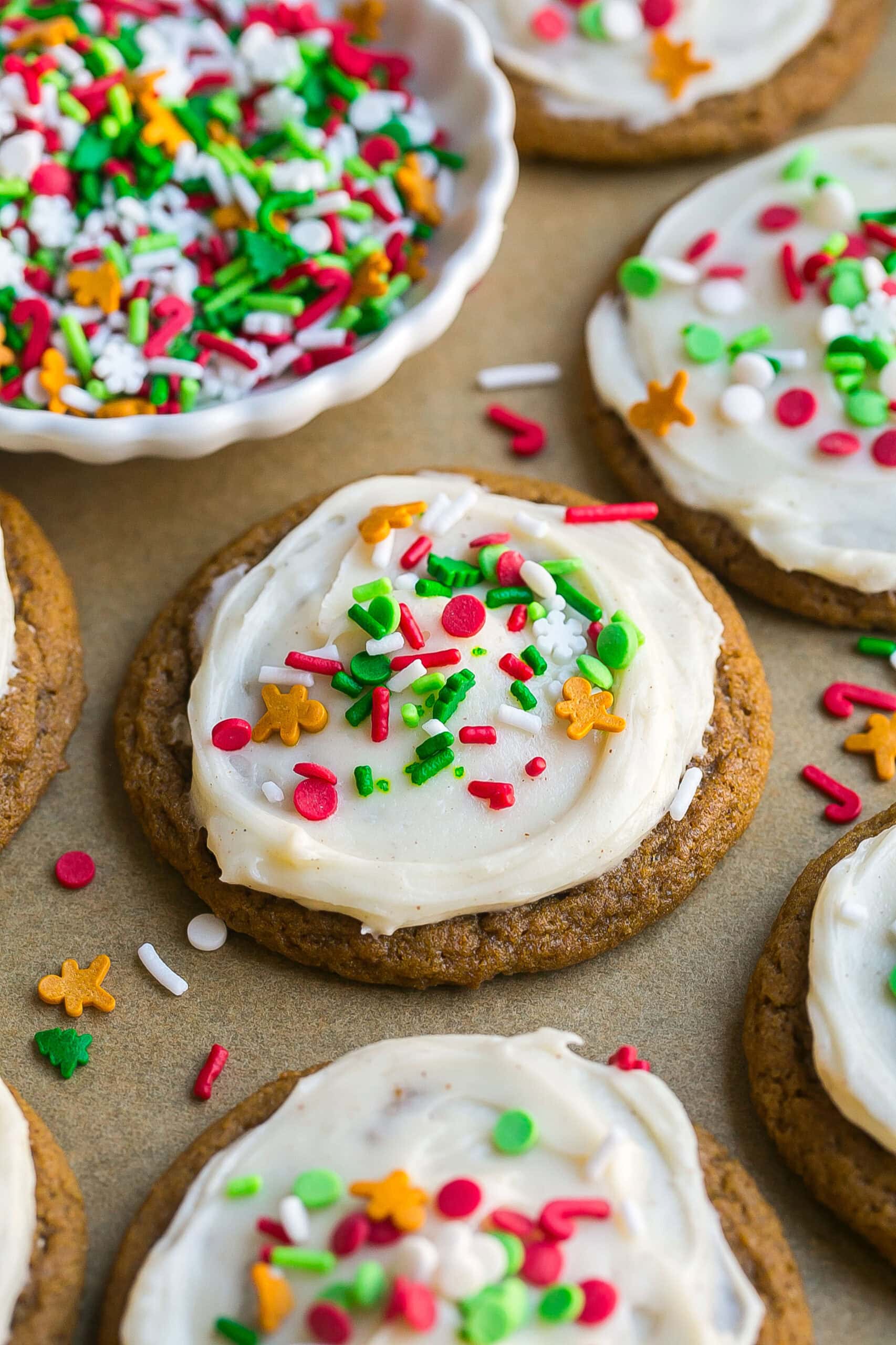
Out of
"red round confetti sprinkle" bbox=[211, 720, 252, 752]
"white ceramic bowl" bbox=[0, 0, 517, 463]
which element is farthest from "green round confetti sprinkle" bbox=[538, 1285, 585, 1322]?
"white ceramic bowl" bbox=[0, 0, 517, 463]

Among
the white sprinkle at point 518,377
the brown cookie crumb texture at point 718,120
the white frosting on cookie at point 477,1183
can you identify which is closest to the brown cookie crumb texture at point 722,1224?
the white frosting on cookie at point 477,1183

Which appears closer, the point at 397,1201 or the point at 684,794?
the point at 397,1201

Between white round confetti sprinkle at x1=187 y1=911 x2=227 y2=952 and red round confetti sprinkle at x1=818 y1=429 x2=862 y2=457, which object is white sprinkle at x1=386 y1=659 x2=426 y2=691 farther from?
red round confetti sprinkle at x1=818 y1=429 x2=862 y2=457

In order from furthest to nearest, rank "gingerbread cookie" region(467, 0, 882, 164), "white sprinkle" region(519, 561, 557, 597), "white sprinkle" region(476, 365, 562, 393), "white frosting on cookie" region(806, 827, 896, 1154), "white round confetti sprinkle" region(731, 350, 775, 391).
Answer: "gingerbread cookie" region(467, 0, 882, 164) → "white sprinkle" region(476, 365, 562, 393) → "white round confetti sprinkle" region(731, 350, 775, 391) → "white sprinkle" region(519, 561, 557, 597) → "white frosting on cookie" region(806, 827, 896, 1154)

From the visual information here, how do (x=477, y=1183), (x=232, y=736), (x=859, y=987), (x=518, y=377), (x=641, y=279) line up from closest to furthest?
(x=477, y=1183)
(x=859, y=987)
(x=232, y=736)
(x=641, y=279)
(x=518, y=377)

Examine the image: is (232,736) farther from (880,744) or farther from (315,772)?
(880,744)

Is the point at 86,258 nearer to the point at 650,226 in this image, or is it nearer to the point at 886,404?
the point at 650,226

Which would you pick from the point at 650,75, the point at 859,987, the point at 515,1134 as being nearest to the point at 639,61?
the point at 650,75
